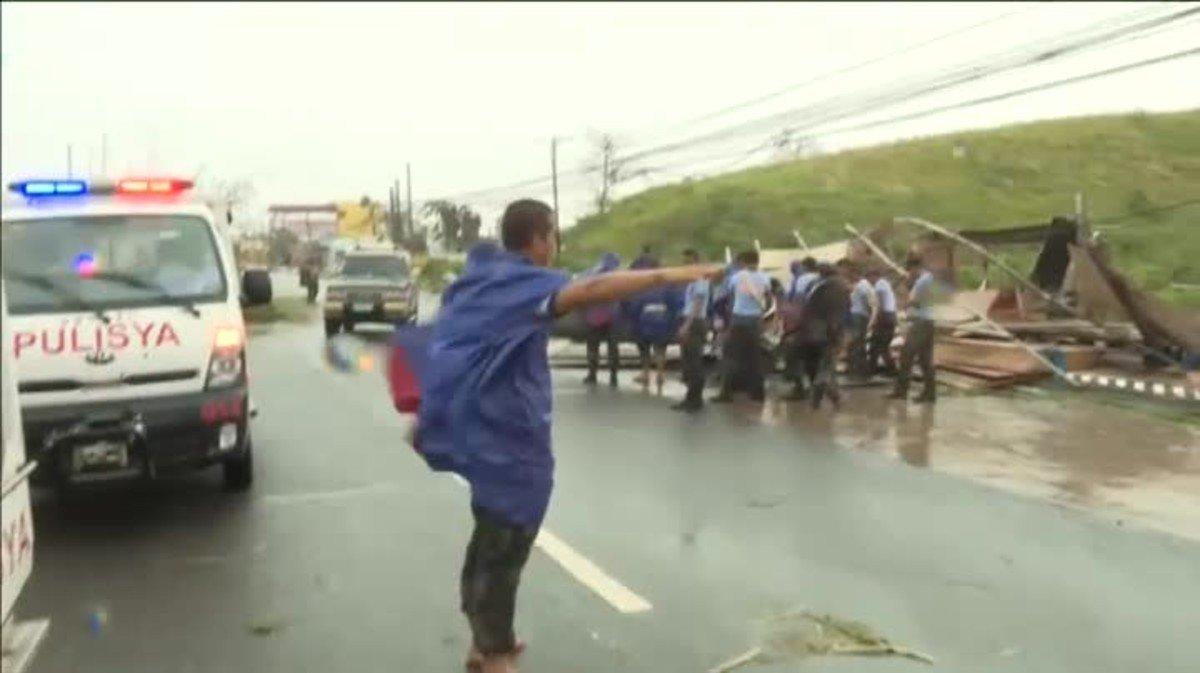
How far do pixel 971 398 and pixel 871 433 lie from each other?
3175 millimetres

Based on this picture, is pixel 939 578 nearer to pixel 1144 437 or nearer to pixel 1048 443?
pixel 1048 443

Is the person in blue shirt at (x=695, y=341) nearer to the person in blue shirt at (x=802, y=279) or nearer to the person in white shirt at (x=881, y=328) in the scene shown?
the person in blue shirt at (x=802, y=279)

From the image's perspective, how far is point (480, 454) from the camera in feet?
13.5

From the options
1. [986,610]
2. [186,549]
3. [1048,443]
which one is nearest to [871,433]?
[1048,443]

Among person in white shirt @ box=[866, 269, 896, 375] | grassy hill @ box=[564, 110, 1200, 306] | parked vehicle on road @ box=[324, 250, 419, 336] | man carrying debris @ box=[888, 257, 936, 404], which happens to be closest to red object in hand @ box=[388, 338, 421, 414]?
man carrying debris @ box=[888, 257, 936, 404]

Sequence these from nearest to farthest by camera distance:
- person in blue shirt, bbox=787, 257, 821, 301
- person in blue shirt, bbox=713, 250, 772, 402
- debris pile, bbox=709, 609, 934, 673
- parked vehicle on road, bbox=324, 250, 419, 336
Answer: debris pile, bbox=709, 609, 934, 673
person in blue shirt, bbox=713, 250, 772, 402
person in blue shirt, bbox=787, 257, 821, 301
parked vehicle on road, bbox=324, 250, 419, 336

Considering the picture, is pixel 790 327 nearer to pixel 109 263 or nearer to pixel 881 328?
pixel 881 328

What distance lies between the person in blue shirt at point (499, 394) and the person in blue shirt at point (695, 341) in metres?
8.54

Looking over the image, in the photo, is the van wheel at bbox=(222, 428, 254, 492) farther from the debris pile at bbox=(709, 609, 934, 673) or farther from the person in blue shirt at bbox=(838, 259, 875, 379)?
the person in blue shirt at bbox=(838, 259, 875, 379)

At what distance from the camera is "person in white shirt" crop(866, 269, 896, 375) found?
14891mm

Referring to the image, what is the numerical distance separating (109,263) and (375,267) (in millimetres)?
19382

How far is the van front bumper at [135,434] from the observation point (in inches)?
257

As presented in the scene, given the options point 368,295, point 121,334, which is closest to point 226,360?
point 121,334

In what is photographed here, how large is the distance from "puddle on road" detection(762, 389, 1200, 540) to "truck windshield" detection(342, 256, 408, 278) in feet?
47.4
